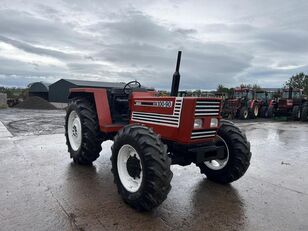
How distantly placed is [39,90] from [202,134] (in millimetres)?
41245

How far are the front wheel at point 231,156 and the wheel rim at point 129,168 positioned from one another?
1.46 meters

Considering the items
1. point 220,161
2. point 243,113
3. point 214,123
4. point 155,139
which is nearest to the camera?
point 155,139

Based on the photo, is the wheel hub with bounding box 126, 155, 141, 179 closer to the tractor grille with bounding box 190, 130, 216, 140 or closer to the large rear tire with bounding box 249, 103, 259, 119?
the tractor grille with bounding box 190, 130, 216, 140

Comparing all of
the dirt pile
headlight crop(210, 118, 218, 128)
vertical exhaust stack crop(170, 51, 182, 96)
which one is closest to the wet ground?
headlight crop(210, 118, 218, 128)

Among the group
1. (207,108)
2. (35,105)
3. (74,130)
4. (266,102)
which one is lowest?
(35,105)

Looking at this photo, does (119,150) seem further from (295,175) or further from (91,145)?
(295,175)

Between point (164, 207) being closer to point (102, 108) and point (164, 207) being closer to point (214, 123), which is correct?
point (214, 123)

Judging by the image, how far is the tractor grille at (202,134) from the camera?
152 inches

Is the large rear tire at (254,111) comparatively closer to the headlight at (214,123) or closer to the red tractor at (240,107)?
the red tractor at (240,107)

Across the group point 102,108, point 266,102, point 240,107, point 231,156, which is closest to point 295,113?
point 266,102

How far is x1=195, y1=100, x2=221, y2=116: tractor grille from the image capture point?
3793 mm

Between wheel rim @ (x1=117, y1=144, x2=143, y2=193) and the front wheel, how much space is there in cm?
146

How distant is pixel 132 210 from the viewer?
358 cm

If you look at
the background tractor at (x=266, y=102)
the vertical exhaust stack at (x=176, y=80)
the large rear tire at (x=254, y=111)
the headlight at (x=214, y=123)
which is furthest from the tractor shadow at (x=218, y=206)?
the background tractor at (x=266, y=102)
